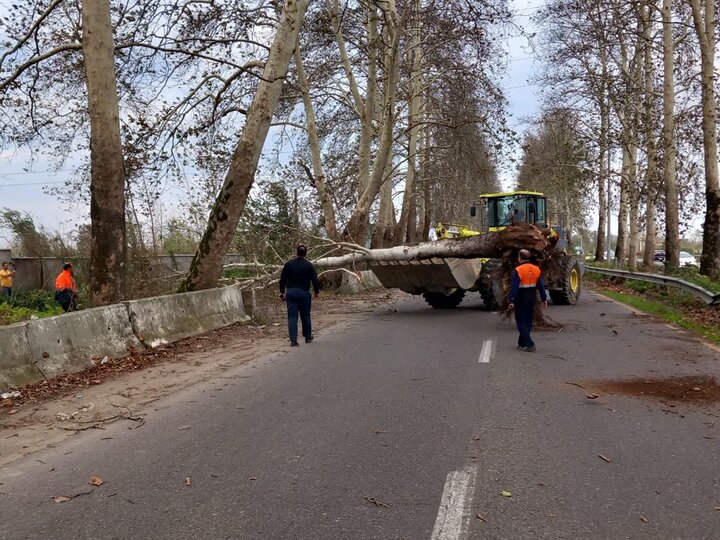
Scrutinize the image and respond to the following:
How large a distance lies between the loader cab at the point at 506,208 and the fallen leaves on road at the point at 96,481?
1423cm

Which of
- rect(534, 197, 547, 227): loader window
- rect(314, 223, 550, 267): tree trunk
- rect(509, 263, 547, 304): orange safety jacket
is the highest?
rect(534, 197, 547, 227): loader window

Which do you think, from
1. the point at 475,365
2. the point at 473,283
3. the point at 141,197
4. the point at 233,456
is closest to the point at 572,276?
the point at 473,283

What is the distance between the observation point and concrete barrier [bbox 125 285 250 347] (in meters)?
9.87

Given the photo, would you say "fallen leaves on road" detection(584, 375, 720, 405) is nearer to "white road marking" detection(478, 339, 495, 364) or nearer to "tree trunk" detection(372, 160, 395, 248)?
"white road marking" detection(478, 339, 495, 364)

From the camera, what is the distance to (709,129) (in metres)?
16.3

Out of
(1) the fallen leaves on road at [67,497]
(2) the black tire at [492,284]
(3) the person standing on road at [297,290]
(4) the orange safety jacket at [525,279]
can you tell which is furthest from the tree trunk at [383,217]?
(1) the fallen leaves on road at [67,497]

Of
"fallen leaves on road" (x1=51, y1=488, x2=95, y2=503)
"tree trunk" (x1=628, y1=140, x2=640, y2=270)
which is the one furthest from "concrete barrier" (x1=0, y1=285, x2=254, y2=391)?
"tree trunk" (x1=628, y1=140, x2=640, y2=270)

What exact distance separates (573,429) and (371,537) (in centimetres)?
262

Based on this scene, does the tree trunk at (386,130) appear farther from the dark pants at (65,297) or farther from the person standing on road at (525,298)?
the person standing on road at (525,298)

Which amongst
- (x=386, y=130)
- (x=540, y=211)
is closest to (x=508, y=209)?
(x=540, y=211)

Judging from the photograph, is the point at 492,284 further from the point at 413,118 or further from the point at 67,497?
the point at 413,118

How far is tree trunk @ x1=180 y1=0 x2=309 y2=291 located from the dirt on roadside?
1584 mm

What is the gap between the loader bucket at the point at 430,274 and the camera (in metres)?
14.4

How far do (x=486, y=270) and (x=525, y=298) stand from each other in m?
4.95
